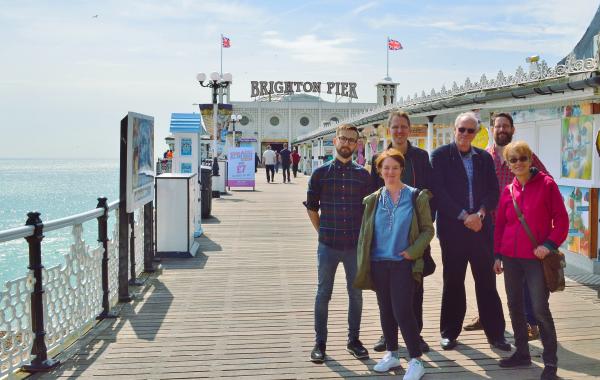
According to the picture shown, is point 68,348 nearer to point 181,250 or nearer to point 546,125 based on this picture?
point 181,250

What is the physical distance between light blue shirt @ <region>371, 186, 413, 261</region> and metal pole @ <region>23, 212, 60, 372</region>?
238 cm

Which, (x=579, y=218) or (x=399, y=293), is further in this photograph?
(x=579, y=218)

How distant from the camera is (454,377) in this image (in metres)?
4.50

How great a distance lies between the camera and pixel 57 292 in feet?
16.8

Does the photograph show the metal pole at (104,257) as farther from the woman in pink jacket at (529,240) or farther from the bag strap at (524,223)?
the bag strap at (524,223)

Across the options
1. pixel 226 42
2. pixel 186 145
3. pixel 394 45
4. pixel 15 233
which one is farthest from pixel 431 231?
pixel 226 42

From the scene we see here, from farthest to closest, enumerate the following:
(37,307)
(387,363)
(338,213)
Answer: (338,213) → (37,307) → (387,363)

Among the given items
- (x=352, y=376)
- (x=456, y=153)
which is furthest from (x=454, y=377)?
(x=456, y=153)

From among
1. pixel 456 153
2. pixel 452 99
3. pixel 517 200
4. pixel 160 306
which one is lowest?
pixel 160 306

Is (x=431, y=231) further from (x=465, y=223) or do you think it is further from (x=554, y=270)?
(x=554, y=270)

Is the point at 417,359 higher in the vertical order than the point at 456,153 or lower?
lower

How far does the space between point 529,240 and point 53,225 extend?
3552 mm

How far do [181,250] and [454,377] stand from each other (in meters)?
5.94

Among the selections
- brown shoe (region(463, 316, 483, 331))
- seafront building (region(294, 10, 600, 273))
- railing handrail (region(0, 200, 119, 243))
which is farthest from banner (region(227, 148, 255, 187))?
brown shoe (region(463, 316, 483, 331))
